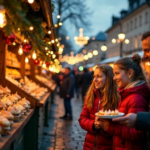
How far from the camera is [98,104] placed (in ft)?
13.7

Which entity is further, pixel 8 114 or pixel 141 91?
pixel 8 114

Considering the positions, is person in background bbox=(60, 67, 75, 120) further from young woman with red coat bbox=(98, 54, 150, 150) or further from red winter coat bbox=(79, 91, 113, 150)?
young woman with red coat bbox=(98, 54, 150, 150)

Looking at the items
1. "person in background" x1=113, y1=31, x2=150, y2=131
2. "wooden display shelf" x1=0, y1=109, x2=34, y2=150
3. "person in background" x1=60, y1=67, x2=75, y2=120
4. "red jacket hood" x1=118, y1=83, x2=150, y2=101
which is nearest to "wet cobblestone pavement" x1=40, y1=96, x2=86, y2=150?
"person in background" x1=60, y1=67, x2=75, y2=120

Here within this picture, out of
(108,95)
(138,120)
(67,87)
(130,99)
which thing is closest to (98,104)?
(108,95)

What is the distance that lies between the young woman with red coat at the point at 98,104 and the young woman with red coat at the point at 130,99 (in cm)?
58

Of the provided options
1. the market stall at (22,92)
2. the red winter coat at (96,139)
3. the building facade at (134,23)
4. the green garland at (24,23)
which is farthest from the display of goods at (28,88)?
the building facade at (134,23)

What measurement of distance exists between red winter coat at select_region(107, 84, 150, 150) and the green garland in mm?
1272

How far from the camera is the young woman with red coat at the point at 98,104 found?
3.97 m

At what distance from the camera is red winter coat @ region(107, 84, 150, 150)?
9.96 ft

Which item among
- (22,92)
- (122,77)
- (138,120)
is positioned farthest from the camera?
(22,92)

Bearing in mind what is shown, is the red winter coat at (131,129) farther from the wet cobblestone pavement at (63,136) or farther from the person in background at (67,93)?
the person in background at (67,93)

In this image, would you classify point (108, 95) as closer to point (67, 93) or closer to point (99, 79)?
point (99, 79)

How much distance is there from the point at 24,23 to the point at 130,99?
141cm

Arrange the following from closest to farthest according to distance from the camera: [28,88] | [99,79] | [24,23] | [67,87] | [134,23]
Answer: [24,23] < [99,79] < [28,88] < [67,87] < [134,23]
